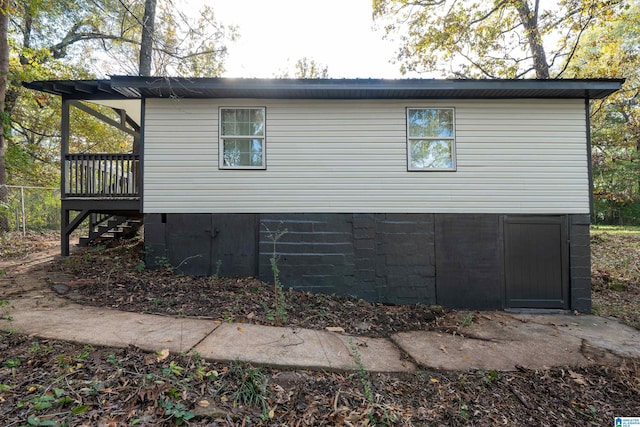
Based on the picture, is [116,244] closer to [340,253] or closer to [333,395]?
[340,253]

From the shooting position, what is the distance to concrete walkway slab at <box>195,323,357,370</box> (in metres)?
3.00

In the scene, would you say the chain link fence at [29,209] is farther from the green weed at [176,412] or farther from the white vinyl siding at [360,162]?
the green weed at [176,412]

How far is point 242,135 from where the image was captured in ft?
20.6

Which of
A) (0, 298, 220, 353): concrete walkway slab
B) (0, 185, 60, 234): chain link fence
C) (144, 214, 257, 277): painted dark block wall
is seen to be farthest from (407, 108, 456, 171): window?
(0, 185, 60, 234): chain link fence

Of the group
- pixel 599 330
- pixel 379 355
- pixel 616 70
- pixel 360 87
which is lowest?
pixel 599 330

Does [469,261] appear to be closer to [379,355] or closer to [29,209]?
[379,355]

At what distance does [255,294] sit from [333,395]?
9.33 feet

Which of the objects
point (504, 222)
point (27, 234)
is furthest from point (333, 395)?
point (27, 234)

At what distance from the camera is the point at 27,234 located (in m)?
10.1

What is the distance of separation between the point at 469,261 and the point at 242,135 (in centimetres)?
500

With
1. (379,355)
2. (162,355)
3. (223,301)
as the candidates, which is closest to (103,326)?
(162,355)

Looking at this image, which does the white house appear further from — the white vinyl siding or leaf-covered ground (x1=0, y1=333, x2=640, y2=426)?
leaf-covered ground (x1=0, y1=333, x2=640, y2=426)

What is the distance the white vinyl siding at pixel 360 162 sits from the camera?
6.16 metres

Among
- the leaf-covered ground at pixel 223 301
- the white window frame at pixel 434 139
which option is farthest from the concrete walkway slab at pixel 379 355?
the white window frame at pixel 434 139
